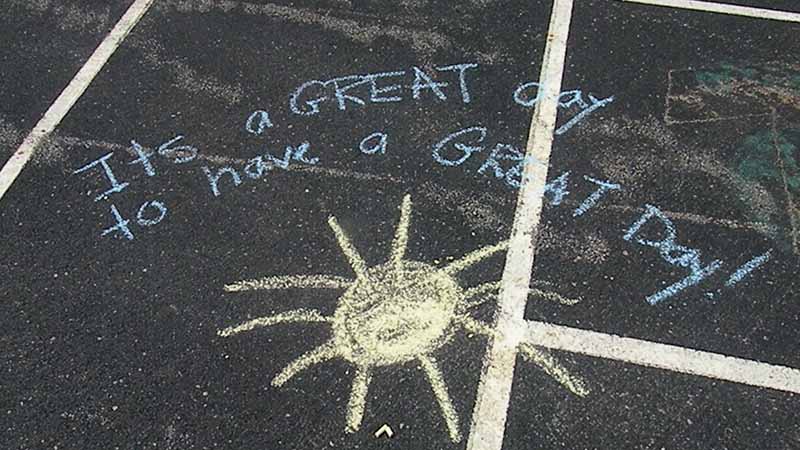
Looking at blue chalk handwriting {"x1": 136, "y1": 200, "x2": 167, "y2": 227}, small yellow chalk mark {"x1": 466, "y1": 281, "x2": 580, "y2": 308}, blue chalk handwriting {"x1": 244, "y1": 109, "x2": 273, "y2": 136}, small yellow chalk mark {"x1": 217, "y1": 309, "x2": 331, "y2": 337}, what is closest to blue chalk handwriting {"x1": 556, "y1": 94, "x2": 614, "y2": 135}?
small yellow chalk mark {"x1": 466, "y1": 281, "x2": 580, "y2": 308}

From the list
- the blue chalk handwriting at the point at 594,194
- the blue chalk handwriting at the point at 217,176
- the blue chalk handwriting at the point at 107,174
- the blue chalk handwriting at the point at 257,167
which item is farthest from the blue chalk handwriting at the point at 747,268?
the blue chalk handwriting at the point at 107,174

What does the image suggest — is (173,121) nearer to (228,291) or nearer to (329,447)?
(228,291)

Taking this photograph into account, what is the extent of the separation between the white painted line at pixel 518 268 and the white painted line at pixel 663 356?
0.43ft

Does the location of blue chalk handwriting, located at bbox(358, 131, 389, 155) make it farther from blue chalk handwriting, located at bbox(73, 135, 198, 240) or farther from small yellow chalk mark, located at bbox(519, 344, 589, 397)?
small yellow chalk mark, located at bbox(519, 344, 589, 397)

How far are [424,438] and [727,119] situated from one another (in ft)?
9.65

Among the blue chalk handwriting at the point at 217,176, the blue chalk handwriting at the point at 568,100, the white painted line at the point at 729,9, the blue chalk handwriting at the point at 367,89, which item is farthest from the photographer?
the white painted line at the point at 729,9

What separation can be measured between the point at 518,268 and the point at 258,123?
196cm

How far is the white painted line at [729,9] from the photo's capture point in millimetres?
5758

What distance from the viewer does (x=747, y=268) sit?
4.02 metres

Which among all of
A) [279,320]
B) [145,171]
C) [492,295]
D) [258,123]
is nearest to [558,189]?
[492,295]

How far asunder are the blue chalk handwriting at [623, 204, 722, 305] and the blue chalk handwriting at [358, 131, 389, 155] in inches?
60.7

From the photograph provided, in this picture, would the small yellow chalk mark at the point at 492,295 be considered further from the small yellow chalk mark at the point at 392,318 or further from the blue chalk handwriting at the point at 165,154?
the blue chalk handwriting at the point at 165,154

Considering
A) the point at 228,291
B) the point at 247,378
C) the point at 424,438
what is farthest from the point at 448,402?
the point at 228,291

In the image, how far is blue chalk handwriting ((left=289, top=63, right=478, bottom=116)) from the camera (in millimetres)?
5091
